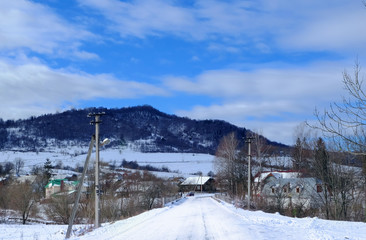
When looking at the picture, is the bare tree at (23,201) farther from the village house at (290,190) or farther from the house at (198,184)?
the house at (198,184)

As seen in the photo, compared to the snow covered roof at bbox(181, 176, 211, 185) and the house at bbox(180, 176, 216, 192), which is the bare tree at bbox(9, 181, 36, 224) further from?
the snow covered roof at bbox(181, 176, 211, 185)

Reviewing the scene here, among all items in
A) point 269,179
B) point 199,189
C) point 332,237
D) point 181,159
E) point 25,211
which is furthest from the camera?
point 181,159

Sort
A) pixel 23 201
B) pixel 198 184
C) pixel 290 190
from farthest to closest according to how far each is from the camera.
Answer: pixel 198 184 → pixel 290 190 → pixel 23 201

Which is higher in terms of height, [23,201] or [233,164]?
[233,164]

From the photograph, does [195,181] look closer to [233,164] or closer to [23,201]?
[233,164]

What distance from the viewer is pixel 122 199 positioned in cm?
4491

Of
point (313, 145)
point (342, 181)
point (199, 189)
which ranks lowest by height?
point (199, 189)

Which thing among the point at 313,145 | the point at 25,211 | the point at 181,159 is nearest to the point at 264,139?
the point at 313,145

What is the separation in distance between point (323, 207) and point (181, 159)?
493 ft

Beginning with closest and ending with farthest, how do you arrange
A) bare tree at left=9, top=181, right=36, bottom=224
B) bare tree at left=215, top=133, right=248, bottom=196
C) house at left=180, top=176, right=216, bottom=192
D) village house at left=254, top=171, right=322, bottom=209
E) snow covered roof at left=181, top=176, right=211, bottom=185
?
1. village house at left=254, top=171, right=322, bottom=209
2. bare tree at left=9, top=181, right=36, bottom=224
3. bare tree at left=215, top=133, right=248, bottom=196
4. house at left=180, top=176, right=216, bottom=192
5. snow covered roof at left=181, top=176, right=211, bottom=185

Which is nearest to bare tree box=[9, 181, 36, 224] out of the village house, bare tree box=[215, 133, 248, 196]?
the village house

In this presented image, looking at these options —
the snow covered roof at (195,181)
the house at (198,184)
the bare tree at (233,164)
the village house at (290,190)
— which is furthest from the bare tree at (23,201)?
the snow covered roof at (195,181)

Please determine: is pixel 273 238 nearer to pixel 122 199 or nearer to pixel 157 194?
pixel 122 199

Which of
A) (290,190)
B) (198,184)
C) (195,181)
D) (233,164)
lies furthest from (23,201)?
(198,184)
